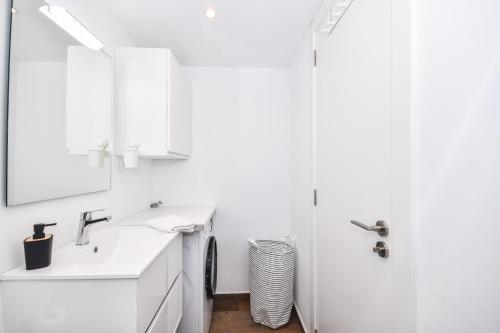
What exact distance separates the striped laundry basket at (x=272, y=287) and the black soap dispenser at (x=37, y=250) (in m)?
1.50

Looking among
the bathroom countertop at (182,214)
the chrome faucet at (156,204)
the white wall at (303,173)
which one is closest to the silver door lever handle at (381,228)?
the white wall at (303,173)

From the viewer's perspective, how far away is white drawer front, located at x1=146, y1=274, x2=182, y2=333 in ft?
3.47

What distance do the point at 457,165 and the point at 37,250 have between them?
155 cm

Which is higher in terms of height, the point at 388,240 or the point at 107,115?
the point at 107,115

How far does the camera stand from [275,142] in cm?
250

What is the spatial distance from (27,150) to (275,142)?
77.4 inches

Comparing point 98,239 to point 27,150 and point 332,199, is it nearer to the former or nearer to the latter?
point 27,150

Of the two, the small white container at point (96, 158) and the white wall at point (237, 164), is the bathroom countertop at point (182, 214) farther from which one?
the small white container at point (96, 158)

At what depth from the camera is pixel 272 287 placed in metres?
1.95

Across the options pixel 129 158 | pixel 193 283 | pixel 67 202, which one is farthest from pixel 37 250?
pixel 193 283

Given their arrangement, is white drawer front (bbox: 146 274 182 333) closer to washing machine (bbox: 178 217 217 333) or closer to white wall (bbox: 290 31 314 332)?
washing machine (bbox: 178 217 217 333)

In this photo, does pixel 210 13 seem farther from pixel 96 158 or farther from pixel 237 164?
pixel 237 164

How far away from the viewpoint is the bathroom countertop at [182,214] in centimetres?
168

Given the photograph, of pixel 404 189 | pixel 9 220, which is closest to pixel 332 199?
pixel 404 189
